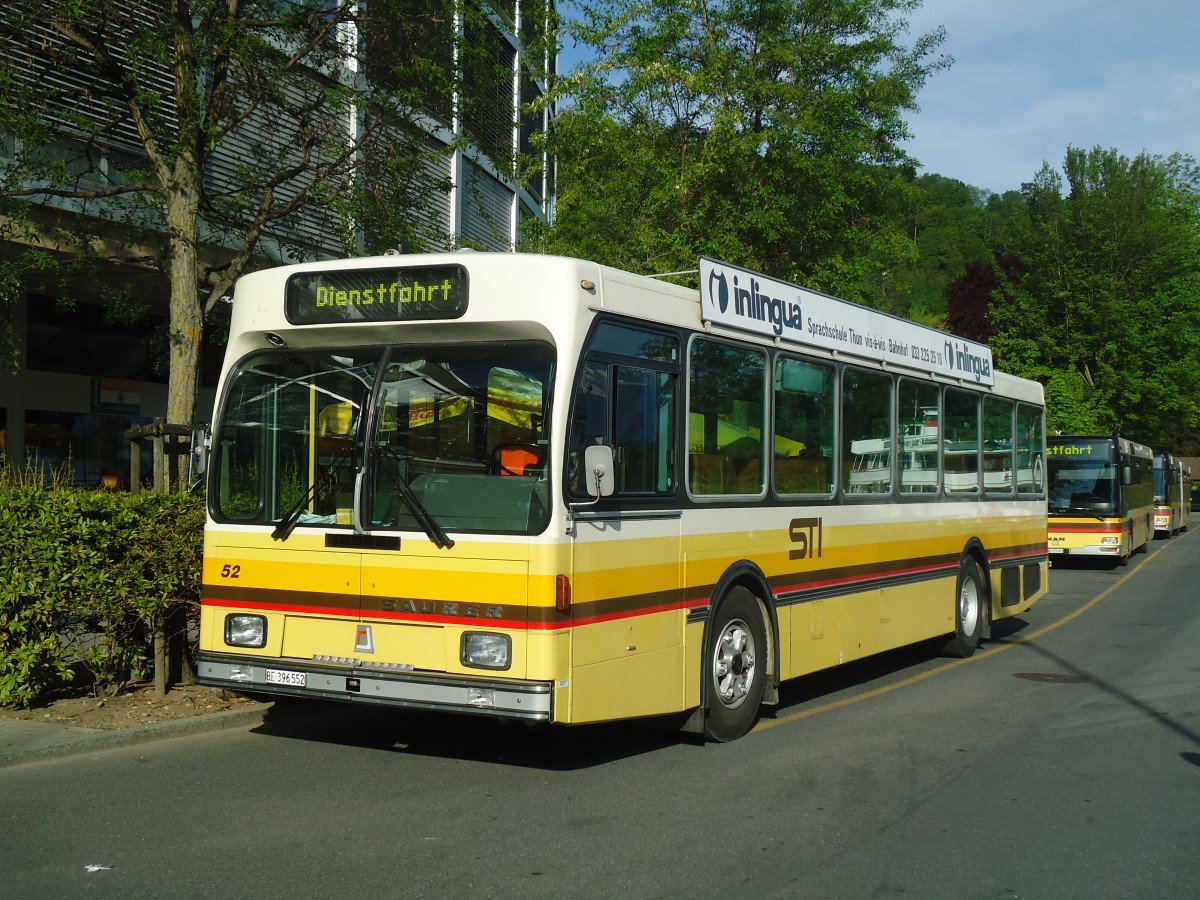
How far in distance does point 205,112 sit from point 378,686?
6.57 meters

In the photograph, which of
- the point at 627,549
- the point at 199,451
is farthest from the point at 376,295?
the point at 627,549

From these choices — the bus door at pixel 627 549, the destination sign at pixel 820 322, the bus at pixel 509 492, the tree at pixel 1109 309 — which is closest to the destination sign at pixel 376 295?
A: the bus at pixel 509 492

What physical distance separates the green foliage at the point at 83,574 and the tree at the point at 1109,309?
42148 millimetres

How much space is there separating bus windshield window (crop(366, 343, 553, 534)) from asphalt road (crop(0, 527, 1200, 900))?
1.57m

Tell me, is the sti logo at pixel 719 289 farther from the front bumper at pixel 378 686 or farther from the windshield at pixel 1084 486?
the windshield at pixel 1084 486

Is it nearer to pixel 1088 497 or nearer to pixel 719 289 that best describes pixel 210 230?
pixel 719 289

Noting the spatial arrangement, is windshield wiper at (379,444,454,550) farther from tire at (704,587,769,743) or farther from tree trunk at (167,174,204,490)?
tree trunk at (167,174,204,490)

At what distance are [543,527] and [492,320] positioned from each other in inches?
48.4

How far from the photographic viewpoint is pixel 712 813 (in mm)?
6402

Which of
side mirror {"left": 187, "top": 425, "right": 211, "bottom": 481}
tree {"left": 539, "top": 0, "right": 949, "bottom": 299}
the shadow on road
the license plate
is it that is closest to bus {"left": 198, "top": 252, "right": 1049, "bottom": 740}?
the license plate

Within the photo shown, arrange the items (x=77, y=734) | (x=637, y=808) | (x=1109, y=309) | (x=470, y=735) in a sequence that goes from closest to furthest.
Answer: (x=637, y=808) → (x=77, y=734) → (x=470, y=735) → (x=1109, y=309)

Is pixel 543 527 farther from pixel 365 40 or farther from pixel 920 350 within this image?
pixel 365 40

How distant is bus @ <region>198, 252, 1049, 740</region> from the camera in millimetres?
6781

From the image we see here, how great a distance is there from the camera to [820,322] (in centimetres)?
969
